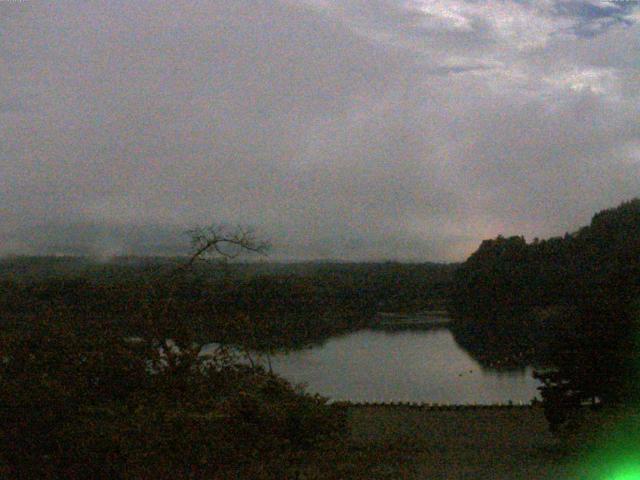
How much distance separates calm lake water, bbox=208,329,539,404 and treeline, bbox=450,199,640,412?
1.19 metres

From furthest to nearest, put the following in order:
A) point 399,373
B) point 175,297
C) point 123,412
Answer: point 399,373, point 175,297, point 123,412

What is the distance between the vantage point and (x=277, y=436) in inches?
392

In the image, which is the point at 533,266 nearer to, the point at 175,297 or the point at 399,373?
the point at 399,373

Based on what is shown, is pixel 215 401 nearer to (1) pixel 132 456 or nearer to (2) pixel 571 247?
(1) pixel 132 456

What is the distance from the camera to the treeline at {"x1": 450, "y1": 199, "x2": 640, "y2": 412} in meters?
12.4

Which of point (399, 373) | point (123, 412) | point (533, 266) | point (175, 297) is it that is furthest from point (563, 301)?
point (123, 412)

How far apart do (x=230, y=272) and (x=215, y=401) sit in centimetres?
A: 264

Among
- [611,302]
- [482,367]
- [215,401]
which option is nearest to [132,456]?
[215,401]

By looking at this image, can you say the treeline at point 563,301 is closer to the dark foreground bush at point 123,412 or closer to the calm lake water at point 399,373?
the calm lake water at point 399,373

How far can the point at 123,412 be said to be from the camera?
313 inches

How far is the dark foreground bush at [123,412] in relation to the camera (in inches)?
292

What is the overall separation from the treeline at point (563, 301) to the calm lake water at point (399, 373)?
119 centimetres

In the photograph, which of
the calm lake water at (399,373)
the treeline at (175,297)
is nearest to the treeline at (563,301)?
the calm lake water at (399,373)

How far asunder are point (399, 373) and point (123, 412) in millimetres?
17574
